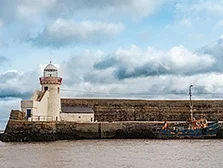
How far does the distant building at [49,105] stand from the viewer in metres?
41.5

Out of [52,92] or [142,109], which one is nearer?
[52,92]

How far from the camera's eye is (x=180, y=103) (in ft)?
169

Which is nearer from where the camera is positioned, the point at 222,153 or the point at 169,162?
the point at 169,162

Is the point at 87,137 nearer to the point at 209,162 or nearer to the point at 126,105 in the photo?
the point at 126,105

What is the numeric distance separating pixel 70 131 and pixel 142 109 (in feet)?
41.6

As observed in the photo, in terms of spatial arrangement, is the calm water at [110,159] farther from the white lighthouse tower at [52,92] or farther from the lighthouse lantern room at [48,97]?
the white lighthouse tower at [52,92]

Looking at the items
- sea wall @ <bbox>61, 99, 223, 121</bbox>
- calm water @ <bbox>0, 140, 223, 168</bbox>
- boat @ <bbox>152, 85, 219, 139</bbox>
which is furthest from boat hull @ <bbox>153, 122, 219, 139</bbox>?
calm water @ <bbox>0, 140, 223, 168</bbox>

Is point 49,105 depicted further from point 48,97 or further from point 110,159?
point 110,159

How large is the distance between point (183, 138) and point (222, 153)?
15735 mm

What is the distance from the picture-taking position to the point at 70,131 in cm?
4047

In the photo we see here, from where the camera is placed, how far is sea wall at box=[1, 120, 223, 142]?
123ft

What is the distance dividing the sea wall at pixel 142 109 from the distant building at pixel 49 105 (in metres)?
3.70

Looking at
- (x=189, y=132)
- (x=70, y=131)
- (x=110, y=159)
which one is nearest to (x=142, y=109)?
(x=189, y=132)

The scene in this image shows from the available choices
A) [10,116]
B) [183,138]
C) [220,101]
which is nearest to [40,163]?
[10,116]
